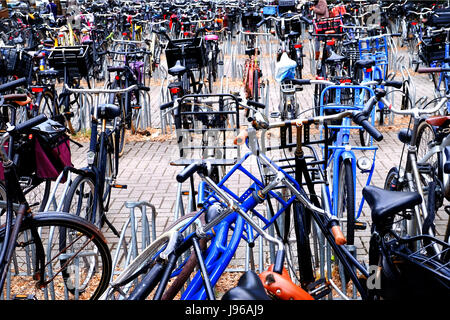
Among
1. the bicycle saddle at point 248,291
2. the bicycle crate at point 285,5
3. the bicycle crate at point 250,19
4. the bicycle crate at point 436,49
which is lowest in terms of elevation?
the bicycle saddle at point 248,291

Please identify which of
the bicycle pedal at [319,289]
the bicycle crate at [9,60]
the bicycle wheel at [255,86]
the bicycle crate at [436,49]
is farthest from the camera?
the bicycle wheel at [255,86]

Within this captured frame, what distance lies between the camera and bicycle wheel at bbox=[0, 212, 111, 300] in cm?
308

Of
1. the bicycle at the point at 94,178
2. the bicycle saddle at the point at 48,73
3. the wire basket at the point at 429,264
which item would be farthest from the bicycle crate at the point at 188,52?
the wire basket at the point at 429,264

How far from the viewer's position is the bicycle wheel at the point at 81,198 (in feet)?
11.9

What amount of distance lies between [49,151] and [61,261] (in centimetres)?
104

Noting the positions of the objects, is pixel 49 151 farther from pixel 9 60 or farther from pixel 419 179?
pixel 9 60

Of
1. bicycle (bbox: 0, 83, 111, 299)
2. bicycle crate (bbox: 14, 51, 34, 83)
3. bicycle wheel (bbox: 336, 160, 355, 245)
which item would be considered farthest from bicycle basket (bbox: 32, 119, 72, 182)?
bicycle crate (bbox: 14, 51, 34, 83)

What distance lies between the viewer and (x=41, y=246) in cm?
311

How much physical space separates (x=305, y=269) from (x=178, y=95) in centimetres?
378

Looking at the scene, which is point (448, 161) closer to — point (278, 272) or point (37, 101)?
point (278, 272)

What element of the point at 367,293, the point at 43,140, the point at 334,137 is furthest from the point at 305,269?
the point at 43,140

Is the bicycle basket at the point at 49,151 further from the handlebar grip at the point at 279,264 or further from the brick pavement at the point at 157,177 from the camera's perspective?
the handlebar grip at the point at 279,264

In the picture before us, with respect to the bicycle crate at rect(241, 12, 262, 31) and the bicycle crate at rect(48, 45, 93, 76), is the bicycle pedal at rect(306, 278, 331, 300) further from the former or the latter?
the bicycle crate at rect(241, 12, 262, 31)

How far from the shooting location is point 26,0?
71.1ft
